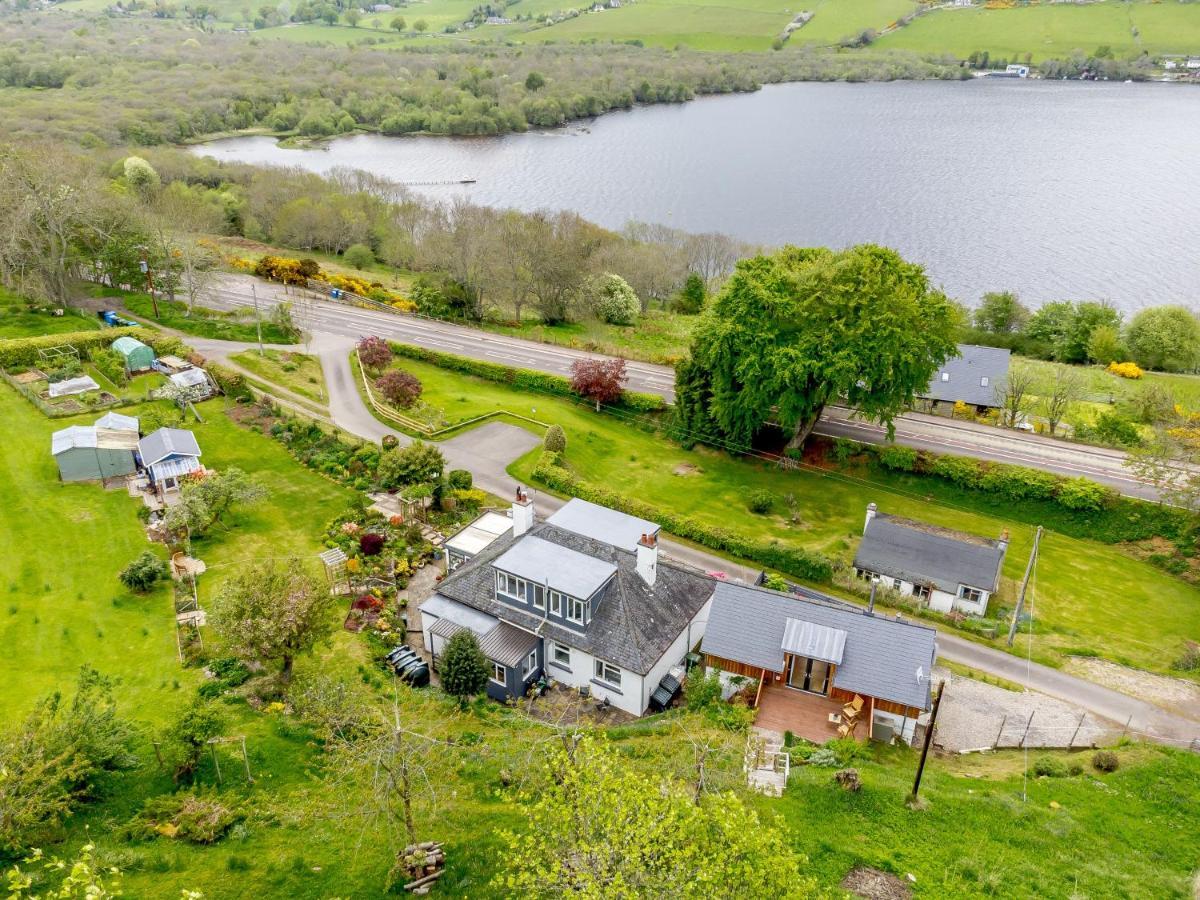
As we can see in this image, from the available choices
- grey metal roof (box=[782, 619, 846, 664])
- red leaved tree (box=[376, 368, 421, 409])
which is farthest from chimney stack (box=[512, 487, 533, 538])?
red leaved tree (box=[376, 368, 421, 409])

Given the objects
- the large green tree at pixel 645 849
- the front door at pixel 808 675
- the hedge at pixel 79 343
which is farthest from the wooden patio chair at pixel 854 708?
the hedge at pixel 79 343

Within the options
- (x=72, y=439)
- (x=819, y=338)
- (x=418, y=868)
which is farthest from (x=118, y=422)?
(x=819, y=338)

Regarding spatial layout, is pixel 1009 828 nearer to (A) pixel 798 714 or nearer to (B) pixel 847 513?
(A) pixel 798 714

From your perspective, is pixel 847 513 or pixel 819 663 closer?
pixel 819 663

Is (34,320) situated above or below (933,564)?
above

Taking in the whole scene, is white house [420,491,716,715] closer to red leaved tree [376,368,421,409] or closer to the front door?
the front door

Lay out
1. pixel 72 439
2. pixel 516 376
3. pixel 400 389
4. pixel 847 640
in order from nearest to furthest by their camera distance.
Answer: pixel 847 640, pixel 72 439, pixel 400 389, pixel 516 376

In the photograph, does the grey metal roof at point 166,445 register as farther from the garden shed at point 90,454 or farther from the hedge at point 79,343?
the hedge at point 79,343
